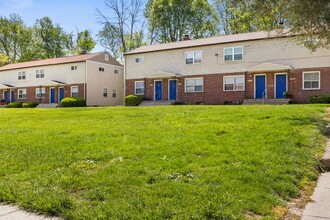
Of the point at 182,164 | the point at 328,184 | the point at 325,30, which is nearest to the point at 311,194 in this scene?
the point at 328,184

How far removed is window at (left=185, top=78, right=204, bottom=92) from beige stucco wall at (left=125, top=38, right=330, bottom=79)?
659mm

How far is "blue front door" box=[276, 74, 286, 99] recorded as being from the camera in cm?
2419

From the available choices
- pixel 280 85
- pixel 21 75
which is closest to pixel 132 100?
pixel 280 85

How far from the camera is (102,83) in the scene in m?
35.8

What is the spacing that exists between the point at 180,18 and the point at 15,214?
4268 cm

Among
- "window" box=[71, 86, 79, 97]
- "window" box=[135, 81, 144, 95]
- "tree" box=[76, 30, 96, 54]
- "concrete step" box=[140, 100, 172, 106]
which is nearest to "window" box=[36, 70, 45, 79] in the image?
"window" box=[71, 86, 79, 97]

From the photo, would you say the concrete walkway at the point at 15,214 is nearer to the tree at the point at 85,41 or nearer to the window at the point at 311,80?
the window at the point at 311,80

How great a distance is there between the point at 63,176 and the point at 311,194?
3.56 metres

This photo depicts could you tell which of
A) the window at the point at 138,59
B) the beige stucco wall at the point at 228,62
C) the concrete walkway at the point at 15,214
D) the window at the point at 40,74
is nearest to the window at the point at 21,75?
the window at the point at 40,74

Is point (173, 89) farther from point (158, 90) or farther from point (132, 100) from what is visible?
point (132, 100)

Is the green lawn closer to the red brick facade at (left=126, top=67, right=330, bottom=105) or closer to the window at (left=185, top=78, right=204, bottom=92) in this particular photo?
the red brick facade at (left=126, top=67, right=330, bottom=105)

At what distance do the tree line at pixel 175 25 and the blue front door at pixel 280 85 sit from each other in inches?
187

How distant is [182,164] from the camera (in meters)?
5.15

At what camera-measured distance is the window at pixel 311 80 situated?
23078 mm
